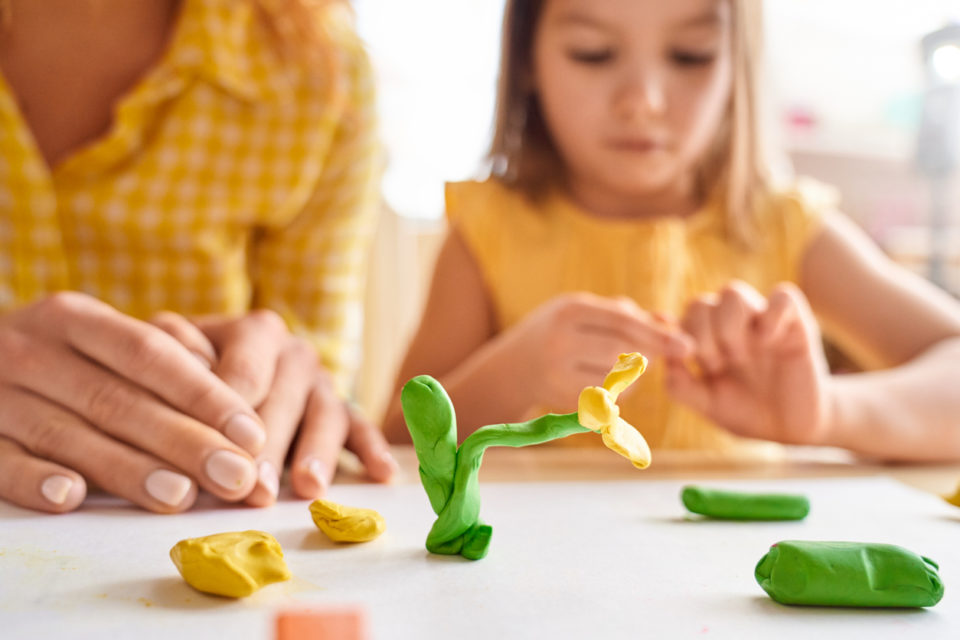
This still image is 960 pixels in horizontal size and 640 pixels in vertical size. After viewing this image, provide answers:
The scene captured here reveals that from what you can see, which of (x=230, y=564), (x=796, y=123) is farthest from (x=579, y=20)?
(x=796, y=123)

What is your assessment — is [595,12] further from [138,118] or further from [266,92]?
[138,118]

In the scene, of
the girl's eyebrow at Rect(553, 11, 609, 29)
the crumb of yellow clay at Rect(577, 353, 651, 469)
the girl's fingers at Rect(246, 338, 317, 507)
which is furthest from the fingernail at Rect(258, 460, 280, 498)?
the girl's eyebrow at Rect(553, 11, 609, 29)

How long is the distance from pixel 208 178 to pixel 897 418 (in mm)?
695

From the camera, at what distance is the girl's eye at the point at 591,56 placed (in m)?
0.84

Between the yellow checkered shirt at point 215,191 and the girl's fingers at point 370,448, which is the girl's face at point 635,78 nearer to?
the yellow checkered shirt at point 215,191

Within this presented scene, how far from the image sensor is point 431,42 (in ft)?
6.91

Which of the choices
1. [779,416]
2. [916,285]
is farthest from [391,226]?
[779,416]

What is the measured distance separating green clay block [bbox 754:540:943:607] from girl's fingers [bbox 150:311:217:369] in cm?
35

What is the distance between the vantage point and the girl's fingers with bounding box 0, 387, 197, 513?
0.44 meters

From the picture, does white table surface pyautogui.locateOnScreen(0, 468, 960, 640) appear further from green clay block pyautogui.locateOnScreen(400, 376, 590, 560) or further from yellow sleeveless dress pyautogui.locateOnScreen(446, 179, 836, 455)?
yellow sleeveless dress pyautogui.locateOnScreen(446, 179, 836, 455)

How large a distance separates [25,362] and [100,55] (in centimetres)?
48

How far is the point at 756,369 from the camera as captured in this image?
26.7 inches

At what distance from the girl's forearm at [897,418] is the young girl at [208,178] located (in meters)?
0.40

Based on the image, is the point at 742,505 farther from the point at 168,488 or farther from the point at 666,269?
the point at 666,269
